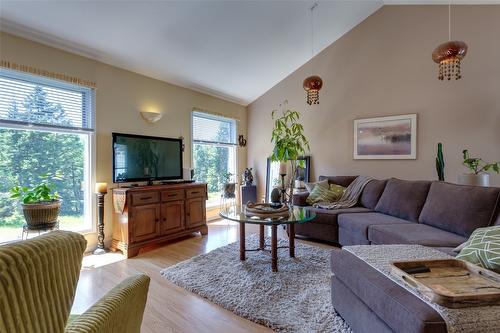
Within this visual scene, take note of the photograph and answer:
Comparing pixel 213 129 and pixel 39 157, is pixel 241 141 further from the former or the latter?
pixel 39 157

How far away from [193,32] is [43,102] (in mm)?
1895

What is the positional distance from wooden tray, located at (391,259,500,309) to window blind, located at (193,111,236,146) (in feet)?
12.9

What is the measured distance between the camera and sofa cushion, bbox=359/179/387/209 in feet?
12.0

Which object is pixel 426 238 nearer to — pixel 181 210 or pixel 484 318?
pixel 484 318

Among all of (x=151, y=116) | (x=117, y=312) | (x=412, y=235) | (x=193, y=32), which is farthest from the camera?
(x=151, y=116)

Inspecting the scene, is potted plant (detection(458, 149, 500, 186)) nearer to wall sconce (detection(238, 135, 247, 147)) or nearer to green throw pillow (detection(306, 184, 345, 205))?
green throw pillow (detection(306, 184, 345, 205))

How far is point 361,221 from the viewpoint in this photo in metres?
3.04

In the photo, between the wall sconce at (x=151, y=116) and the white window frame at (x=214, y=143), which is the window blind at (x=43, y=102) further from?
the white window frame at (x=214, y=143)

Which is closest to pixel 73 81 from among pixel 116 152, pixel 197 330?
pixel 116 152

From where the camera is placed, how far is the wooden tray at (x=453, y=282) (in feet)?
3.80

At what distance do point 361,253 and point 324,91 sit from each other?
361 cm

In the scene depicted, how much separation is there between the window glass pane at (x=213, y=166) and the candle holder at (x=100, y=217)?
1.78 m

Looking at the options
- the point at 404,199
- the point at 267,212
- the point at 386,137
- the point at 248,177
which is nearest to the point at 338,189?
the point at 404,199

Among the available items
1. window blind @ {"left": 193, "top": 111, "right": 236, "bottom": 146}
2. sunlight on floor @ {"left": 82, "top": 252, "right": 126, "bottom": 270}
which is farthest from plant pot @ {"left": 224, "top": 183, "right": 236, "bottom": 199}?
sunlight on floor @ {"left": 82, "top": 252, "right": 126, "bottom": 270}
